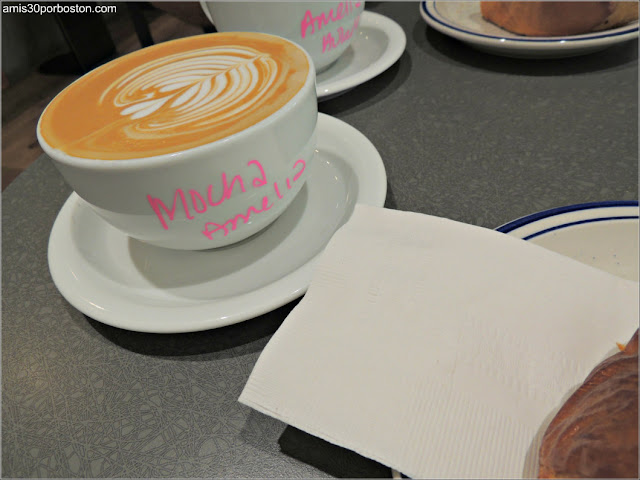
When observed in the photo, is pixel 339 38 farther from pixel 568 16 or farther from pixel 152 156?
pixel 152 156

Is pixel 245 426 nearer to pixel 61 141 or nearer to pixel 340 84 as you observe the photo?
pixel 61 141

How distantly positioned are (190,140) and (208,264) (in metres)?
0.13

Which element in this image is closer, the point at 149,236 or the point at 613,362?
the point at 613,362

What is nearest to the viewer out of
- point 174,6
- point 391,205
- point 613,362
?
point 613,362

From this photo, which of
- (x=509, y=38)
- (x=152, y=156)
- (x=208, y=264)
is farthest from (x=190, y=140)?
(x=509, y=38)

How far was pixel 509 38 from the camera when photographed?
0.61 meters

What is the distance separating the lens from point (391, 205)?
1.55ft

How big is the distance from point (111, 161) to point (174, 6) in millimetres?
774

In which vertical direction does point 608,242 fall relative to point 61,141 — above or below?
below

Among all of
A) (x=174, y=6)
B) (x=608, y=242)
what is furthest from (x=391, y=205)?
(x=174, y=6)

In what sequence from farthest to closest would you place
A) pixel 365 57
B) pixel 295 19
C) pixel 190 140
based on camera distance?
pixel 365 57, pixel 295 19, pixel 190 140

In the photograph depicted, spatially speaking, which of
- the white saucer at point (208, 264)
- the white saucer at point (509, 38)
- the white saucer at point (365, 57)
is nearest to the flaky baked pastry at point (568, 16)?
the white saucer at point (509, 38)

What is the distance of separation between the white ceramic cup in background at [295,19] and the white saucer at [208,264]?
171mm

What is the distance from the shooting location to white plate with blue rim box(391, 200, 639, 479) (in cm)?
33
